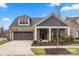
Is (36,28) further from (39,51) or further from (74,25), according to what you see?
(74,25)

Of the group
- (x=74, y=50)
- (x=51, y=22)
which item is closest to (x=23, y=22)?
(x=51, y=22)

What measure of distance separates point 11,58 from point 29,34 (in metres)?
2.07

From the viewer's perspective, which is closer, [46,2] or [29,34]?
[46,2]

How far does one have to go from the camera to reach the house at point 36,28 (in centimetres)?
1375

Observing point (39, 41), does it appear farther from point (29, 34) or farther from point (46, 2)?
point (46, 2)

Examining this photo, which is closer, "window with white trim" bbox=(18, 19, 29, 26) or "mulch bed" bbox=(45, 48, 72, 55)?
"mulch bed" bbox=(45, 48, 72, 55)

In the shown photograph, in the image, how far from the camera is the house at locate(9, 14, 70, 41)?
13750mm

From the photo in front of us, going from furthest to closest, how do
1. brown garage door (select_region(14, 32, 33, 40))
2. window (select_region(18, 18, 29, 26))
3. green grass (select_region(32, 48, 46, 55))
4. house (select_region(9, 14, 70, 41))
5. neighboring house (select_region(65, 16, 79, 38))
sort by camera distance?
brown garage door (select_region(14, 32, 33, 40)), window (select_region(18, 18, 29, 26)), house (select_region(9, 14, 70, 41)), neighboring house (select_region(65, 16, 79, 38)), green grass (select_region(32, 48, 46, 55))

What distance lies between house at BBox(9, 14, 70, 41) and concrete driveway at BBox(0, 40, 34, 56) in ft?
0.91

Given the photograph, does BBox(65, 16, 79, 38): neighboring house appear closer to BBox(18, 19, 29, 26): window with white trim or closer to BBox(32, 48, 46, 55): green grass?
BBox(32, 48, 46, 55): green grass

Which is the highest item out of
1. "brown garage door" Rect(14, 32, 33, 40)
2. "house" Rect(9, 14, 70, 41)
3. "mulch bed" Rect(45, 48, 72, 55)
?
"house" Rect(9, 14, 70, 41)

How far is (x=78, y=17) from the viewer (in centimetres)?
1358

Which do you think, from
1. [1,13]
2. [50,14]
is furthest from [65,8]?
[1,13]

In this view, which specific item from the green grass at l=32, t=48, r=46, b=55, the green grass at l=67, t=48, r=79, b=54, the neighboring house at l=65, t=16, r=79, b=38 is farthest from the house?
the green grass at l=67, t=48, r=79, b=54
